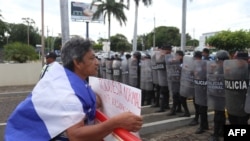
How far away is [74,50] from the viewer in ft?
6.57

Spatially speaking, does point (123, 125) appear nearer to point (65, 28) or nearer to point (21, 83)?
point (65, 28)

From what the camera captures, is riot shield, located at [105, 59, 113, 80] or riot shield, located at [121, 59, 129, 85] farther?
riot shield, located at [105, 59, 113, 80]

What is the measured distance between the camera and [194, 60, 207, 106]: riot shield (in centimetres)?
605

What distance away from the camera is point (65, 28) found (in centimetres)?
821

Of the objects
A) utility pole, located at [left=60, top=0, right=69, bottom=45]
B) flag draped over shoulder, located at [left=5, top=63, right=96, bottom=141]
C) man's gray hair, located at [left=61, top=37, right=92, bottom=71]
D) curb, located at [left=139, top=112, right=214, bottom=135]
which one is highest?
utility pole, located at [left=60, top=0, right=69, bottom=45]

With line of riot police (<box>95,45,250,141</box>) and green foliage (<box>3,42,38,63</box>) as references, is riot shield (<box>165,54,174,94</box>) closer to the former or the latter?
line of riot police (<box>95,45,250,141</box>)

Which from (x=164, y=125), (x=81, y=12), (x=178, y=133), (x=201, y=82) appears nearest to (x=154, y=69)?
(x=164, y=125)

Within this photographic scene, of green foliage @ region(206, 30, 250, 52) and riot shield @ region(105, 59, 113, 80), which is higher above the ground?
green foliage @ region(206, 30, 250, 52)

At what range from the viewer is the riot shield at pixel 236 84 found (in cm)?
474

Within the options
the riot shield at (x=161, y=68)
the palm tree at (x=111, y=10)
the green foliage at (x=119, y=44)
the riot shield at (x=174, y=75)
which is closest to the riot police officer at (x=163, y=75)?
the riot shield at (x=161, y=68)

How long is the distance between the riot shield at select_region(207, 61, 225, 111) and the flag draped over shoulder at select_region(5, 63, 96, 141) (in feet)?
12.4

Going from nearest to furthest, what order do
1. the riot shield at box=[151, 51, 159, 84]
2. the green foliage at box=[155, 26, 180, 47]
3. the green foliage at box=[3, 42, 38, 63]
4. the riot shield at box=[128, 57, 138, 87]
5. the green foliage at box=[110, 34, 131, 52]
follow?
the riot shield at box=[151, 51, 159, 84] < the riot shield at box=[128, 57, 138, 87] < the green foliage at box=[3, 42, 38, 63] < the green foliage at box=[110, 34, 131, 52] < the green foliage at box=[155, 26, 180, 47]

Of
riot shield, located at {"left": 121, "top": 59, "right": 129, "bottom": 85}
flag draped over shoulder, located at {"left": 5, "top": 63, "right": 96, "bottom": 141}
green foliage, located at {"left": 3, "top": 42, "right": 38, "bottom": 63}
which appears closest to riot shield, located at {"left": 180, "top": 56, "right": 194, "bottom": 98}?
riot shield, located at {"left": 121, "top": 59, "right": 129, "bottom": 85}

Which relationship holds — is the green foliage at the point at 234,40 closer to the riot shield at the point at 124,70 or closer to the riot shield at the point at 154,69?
the riot shield at the point at 124,70
